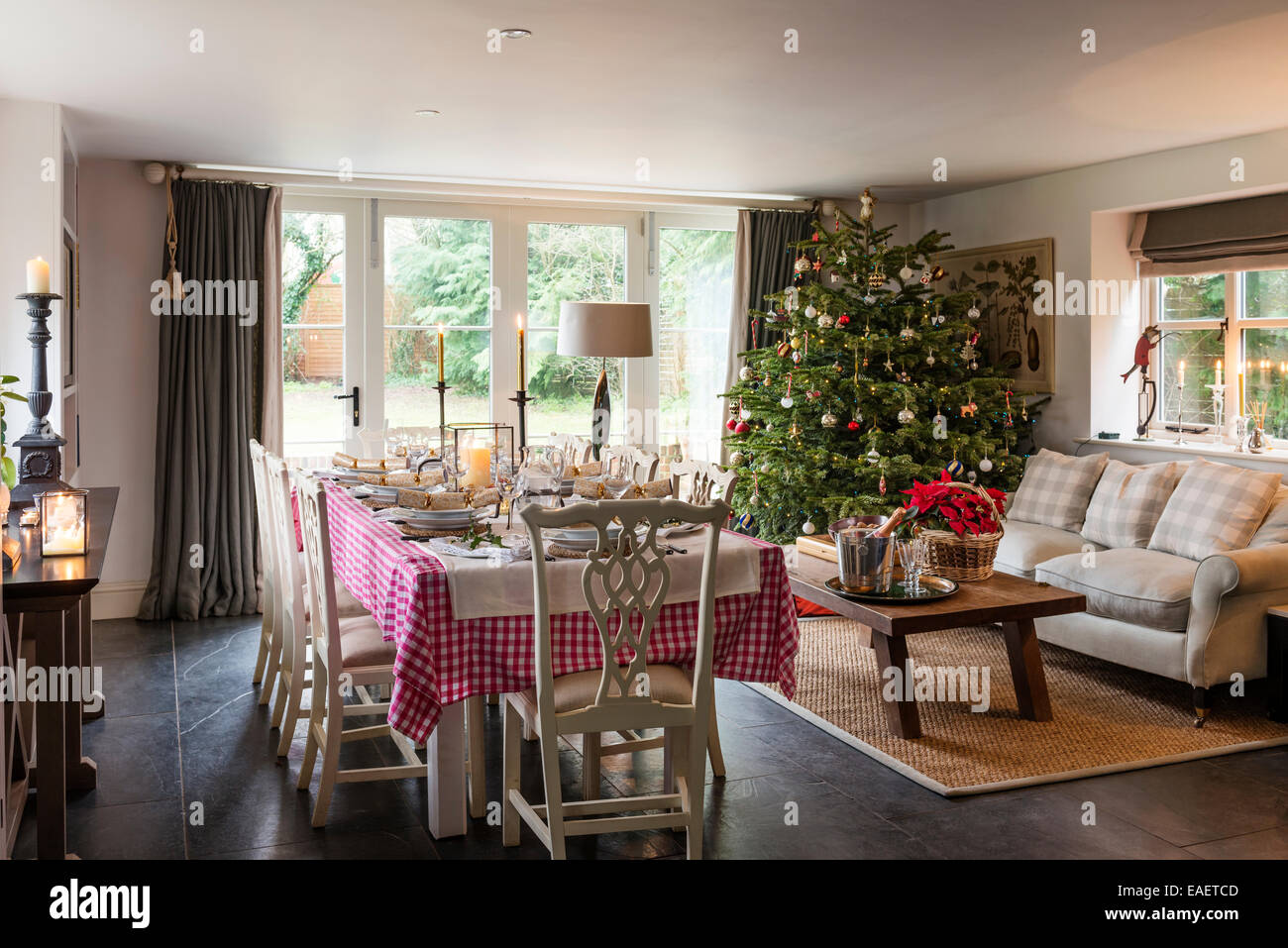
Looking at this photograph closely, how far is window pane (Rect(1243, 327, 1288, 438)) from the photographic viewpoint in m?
5.45

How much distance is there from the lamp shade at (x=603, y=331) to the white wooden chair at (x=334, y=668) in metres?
1.80

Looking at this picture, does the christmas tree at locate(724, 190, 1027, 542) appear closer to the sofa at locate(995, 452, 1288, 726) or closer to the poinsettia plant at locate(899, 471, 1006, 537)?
the sofa at locate(995, 452, 1288, 726)

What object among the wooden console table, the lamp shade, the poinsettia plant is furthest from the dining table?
the lamp shade

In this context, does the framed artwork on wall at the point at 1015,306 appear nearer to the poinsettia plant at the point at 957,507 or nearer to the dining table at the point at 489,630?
the poinsettia plant at the point at 957,507

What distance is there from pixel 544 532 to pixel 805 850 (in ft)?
3.70

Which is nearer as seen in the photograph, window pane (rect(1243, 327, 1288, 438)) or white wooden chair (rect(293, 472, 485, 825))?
white wooden chair (rect(293, 472, 485, 825))

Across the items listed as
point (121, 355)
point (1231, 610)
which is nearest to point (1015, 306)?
point (1231, 610)

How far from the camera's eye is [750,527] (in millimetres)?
6668

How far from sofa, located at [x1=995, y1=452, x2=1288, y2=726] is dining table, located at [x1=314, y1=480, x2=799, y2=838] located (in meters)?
1.85

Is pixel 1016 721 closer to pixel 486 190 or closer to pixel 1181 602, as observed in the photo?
pixel 1181 602
